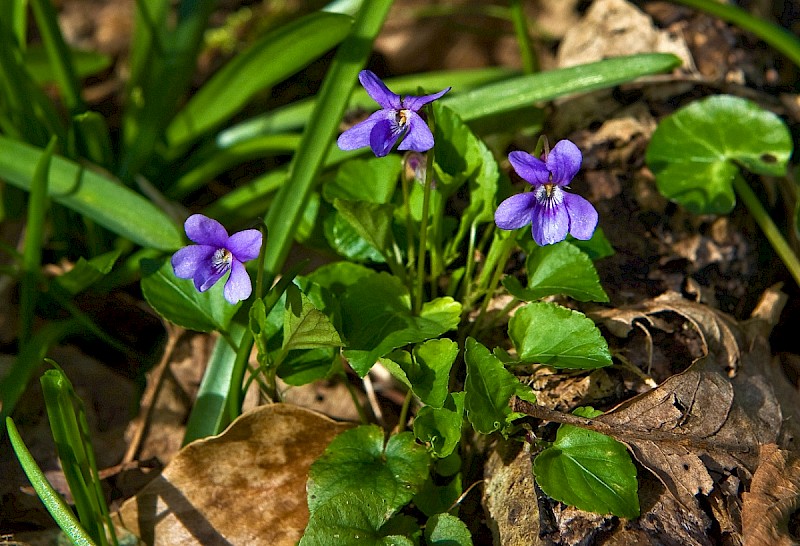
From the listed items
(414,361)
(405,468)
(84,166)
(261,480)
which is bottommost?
(261,480)

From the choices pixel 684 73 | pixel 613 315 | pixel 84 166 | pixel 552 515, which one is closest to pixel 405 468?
pixel 552 515

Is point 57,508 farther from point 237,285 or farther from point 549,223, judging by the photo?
point 549,223

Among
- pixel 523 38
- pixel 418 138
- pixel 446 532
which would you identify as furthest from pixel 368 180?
pixel 523 38

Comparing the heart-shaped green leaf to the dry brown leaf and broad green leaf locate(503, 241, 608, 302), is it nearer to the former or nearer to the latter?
broad green leaf locate(503, 241, 608, 302)

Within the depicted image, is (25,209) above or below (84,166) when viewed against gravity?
below

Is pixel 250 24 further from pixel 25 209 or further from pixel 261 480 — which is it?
pixel 261 480

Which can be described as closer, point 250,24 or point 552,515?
point 552,515

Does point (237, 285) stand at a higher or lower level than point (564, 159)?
lower
